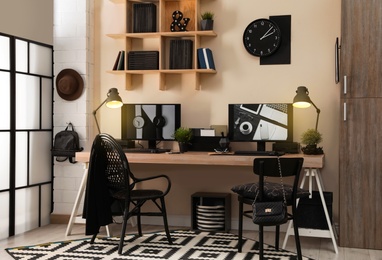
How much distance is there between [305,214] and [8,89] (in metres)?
2.79

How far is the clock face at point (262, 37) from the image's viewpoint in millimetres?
5328

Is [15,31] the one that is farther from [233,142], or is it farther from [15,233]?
[233,142]

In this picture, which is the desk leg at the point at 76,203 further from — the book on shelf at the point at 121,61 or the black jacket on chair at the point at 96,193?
the book on shelf at the point at 121,61

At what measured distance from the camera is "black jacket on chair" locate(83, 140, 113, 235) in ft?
14.9

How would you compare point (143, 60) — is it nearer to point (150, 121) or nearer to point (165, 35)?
point (165, 35)

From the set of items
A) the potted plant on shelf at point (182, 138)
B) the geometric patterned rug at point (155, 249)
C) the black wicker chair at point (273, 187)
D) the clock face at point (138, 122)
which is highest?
the clock face at point (138, 122)

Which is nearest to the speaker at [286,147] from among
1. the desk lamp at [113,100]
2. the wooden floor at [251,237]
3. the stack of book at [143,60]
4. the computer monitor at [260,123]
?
the computer monitor at [260,123]

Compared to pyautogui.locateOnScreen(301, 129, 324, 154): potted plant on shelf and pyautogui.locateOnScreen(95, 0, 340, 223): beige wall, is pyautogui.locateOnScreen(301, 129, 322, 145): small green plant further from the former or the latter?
pyautogui.locateOnScreen(95, 0, 340, 223): beige wall

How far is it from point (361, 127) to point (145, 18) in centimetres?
227

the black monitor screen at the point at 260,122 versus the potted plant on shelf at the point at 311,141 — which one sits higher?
the black monitor screen at the point at 260,122

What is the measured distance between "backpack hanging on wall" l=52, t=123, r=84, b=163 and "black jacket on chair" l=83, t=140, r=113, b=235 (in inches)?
42.1

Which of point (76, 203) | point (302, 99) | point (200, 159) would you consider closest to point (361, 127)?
point (302, 99)

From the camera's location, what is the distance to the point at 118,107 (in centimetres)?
548

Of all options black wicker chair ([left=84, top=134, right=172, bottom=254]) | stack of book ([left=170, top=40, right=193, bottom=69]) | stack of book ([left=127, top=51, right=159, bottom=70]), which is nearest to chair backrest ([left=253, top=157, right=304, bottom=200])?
black wicker chair ([left=84, top=134, right=172, bottom=254])
